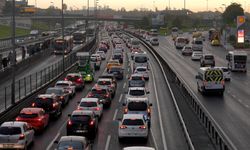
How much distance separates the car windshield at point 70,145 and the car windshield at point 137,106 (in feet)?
31.5

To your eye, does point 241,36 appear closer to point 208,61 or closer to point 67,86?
point 208,61

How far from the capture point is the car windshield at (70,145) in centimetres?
1980

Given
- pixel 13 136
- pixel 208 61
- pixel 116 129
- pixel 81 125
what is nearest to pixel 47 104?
pixel 116 129

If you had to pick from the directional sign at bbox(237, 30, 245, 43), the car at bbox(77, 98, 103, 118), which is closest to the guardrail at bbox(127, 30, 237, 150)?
the car at bbox(77, 98, 103, 118)

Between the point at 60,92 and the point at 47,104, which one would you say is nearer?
the point at 47,104

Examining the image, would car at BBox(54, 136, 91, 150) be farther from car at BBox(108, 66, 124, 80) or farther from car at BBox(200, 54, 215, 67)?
car at BBox(200, 54, 215, 67)

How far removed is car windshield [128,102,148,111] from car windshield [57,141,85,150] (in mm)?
9591

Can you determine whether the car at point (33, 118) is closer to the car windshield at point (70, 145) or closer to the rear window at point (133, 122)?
the rear window at point (133, 122)

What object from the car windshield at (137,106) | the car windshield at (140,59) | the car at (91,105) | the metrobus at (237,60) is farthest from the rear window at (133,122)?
the metrobus at (237,60)

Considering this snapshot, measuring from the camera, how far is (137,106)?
1160 inches

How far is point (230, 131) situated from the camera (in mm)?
28859

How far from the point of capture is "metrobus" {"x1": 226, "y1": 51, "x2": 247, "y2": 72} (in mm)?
61875

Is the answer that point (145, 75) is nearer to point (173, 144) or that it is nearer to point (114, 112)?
point (114, 112)

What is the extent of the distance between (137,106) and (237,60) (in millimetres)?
35774
